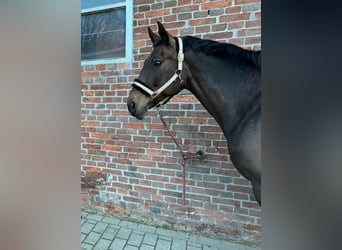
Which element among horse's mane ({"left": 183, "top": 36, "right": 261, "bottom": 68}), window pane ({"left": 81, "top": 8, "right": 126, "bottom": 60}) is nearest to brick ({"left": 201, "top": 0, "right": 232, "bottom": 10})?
horse's mane ({"left": 183, "top": 36, "right": 261, "bottom": 68})

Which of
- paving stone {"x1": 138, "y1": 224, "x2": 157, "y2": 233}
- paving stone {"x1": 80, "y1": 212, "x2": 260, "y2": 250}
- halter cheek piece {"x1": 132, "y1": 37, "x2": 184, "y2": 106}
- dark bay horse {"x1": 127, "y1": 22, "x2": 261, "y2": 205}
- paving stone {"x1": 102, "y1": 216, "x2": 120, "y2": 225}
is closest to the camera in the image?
dark bay horse {"x1": 127, "y1": 22, "x2": 261, "y2": 205}

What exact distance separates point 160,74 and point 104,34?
48.8 inches

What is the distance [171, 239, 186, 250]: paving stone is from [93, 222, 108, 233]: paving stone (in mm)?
688

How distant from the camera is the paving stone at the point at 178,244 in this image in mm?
1875

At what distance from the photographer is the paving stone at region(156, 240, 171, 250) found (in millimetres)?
1878

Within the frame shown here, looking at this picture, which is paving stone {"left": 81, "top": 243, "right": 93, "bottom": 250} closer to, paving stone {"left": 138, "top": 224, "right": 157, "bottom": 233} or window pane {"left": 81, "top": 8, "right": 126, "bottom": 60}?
paving stone {"left": 138, "top": 224, "right": 157, "bottom": 233}

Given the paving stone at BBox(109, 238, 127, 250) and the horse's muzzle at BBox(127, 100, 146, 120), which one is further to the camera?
the paving stone at BBox(109, 238, 127, 250)

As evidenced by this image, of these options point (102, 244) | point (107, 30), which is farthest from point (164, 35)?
point (102, 244)

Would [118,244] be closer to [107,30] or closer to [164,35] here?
[164,35]

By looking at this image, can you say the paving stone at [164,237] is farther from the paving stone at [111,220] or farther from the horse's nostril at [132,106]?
the horse's nostril at [132,106]

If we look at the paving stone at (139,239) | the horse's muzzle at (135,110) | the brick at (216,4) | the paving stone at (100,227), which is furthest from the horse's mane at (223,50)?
the paving stone at (100,227)
